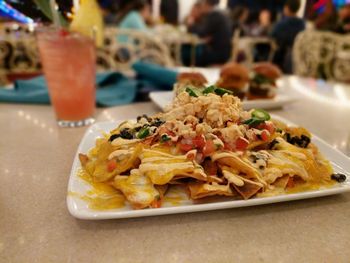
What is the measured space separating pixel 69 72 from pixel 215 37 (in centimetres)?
434

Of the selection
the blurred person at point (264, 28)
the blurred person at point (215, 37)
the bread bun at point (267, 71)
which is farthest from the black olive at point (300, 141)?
the blurred person at point (264, 28)

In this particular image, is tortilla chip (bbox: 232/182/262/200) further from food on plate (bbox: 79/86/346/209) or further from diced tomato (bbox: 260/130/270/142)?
diced tomato (bbox: 260/130/270/142)

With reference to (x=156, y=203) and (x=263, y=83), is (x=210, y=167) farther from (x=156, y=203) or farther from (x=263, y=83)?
(x=263, y=83)

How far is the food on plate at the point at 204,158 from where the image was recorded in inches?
26.3

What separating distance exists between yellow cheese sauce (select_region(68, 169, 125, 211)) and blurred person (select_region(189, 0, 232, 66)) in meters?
4.72

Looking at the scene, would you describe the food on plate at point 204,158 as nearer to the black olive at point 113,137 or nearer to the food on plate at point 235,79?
the black olive at point 113,137

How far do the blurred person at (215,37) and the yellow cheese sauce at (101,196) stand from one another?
186 inches

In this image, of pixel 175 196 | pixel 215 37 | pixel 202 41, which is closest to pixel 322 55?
pixel 215 37

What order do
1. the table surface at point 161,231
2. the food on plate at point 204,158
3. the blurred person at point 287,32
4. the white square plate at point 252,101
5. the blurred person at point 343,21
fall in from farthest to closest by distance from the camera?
the blurred person at point 287,32 < the blurred person at point 343,21 < the white square plate at point 252,101 < the food on plate at point 204,158 < the table surface at point 161,231

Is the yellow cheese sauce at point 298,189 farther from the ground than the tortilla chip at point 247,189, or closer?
closer

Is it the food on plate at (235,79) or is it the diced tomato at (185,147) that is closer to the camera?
the diced tomato at (185,147)

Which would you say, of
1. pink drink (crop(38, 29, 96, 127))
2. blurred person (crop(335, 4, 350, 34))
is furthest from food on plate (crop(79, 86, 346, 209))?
blurred person (crop(335, 4, 350, 34))

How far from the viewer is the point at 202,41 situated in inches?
205

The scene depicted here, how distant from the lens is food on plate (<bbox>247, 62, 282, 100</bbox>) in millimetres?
1658
